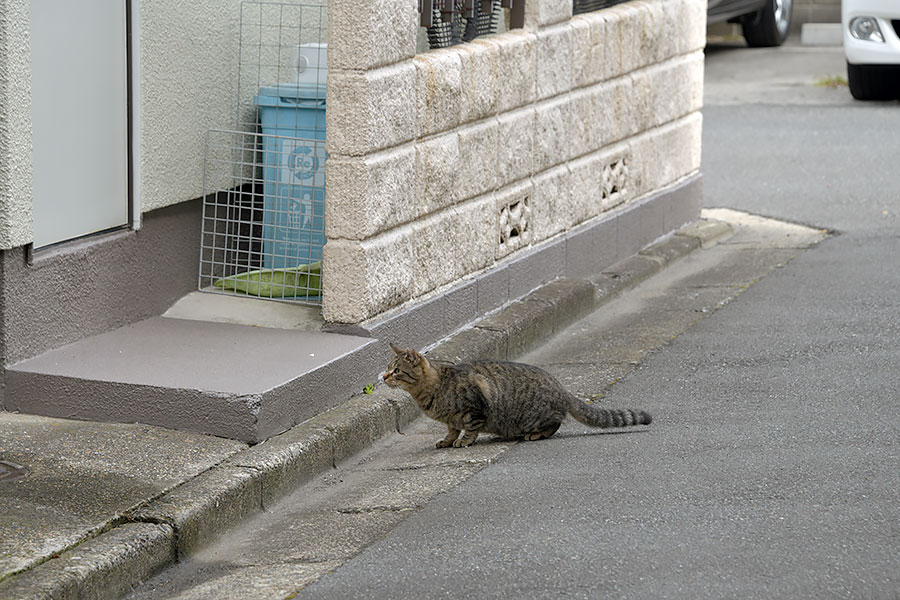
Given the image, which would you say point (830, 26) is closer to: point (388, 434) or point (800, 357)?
point (800, 357)

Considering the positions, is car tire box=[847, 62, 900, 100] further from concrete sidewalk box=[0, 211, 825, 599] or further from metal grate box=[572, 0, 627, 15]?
concrete sidewalk box=[0, 211, 825, 599]

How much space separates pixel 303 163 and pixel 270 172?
223 mm

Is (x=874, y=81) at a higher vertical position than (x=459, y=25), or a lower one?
lower

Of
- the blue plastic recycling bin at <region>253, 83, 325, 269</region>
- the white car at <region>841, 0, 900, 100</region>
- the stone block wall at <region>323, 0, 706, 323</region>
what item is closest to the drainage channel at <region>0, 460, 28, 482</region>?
the stone block wall at <region>323, 0, 706, 323</region>

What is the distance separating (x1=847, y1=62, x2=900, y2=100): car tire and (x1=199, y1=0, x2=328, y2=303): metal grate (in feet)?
32.6

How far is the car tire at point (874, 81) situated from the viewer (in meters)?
15.6

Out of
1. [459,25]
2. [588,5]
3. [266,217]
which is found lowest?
[266,217]

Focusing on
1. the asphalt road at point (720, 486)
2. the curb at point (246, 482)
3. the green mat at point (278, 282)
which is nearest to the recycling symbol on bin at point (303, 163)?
the green mat at point (278, 282)

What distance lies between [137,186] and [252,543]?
6.97 feet

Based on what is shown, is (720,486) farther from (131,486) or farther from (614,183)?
(614,183)

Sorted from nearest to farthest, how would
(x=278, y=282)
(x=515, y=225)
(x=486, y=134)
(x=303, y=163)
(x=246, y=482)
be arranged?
(x=246, y=482) < (x=278, y=282) < (x=303, y=163) < (x=486, y=134) < (x=515, y=225)

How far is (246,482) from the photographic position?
4.98 meters

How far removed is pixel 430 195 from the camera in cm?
675

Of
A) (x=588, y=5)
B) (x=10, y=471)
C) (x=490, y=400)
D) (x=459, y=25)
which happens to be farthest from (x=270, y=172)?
(x=588, y=5)
